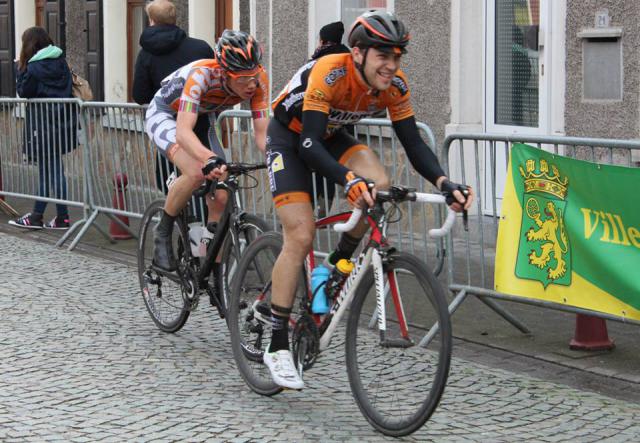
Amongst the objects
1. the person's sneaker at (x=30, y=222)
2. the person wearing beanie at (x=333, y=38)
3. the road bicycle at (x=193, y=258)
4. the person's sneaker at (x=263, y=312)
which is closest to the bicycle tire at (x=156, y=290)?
the road bicycle at (x=193, y=258)

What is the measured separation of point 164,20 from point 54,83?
2.65 m

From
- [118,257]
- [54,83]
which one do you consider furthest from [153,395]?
[54,83]

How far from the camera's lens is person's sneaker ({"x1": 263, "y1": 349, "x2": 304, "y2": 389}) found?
19.7 ft

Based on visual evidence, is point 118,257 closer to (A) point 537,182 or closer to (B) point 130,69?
(A) point 537,182

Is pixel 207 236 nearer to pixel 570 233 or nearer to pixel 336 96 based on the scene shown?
pixel 336 96

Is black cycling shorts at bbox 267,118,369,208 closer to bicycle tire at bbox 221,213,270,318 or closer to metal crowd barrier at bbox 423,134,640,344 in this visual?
bicycle tire at bbox 221,213,270,318

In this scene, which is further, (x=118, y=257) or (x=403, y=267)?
(x=118, y=257)

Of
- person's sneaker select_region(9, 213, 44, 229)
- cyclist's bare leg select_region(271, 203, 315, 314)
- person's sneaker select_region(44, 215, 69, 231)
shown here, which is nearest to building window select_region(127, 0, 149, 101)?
person's sneaker select_region(9, 213, 44, 229)

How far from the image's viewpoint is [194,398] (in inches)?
250

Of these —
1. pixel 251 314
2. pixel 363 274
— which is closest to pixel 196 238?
pixel 251 314

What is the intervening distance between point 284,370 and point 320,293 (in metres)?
0.37

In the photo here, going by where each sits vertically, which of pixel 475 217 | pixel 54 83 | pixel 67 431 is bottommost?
pixel 67 431

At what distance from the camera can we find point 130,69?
64.7 ft

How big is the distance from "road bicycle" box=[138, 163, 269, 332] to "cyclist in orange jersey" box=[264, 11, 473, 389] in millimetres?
646
